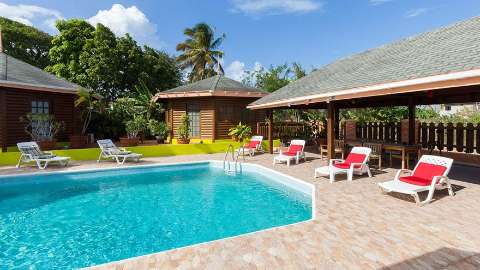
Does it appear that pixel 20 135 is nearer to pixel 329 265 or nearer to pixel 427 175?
pixel 329 265

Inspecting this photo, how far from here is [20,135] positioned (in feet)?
49.6

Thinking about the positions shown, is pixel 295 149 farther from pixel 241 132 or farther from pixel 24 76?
pixel 24 76

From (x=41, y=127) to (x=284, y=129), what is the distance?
14.2 m

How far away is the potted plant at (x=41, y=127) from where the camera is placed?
47.8 ft

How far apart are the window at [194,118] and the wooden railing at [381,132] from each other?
10.6 meters

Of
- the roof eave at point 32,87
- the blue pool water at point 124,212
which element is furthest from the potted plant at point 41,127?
the blue pool water at point 124,212

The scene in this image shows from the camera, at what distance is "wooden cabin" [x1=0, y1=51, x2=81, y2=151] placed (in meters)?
13.1

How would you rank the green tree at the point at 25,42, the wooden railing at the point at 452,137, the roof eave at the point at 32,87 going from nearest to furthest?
the wooden railing at the point at 452,137 → the roof eave at the point at 32,87 → the green tree at the point at 25,42

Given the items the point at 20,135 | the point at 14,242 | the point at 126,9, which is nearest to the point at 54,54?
the point at 20,135

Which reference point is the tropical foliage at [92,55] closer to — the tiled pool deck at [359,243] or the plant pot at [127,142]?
the plant pot at [127,142]

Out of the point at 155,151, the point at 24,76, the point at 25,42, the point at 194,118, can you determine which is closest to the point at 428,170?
the point at 155,151

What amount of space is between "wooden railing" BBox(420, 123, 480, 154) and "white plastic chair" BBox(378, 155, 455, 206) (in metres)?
6.76

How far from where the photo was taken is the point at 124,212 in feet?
24.6

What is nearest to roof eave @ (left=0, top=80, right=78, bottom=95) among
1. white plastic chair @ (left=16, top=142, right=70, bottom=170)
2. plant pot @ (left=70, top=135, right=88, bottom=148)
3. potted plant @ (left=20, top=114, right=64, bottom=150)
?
potted plant @ (left=20, top=114, right=64, bottom=150)
